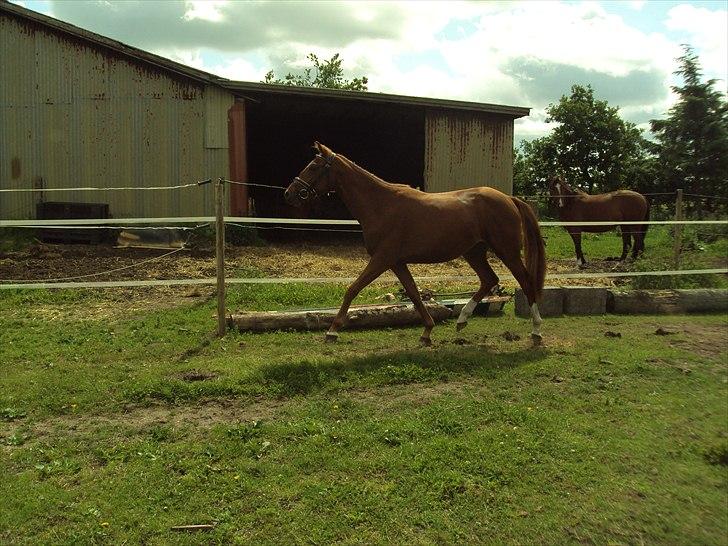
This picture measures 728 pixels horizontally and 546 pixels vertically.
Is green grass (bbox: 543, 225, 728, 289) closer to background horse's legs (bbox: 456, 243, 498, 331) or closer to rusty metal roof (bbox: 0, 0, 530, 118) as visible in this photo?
background horse's legs (bbox: 456, 243, 498, 331)

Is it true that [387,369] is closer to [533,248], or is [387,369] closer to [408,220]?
[408,220]

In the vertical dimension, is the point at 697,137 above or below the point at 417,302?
above

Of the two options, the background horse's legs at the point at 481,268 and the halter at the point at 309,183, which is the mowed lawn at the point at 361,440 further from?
the halter at the point at 309,183

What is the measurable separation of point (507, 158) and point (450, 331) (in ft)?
38.0

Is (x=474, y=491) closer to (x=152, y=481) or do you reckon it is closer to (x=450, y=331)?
(x=152, y=481)

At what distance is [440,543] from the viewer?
2754 millimetres

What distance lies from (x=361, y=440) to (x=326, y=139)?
66.3ft

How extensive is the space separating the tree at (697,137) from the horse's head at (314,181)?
19448mm

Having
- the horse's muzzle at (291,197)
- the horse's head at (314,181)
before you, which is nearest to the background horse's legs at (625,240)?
the horse's head at (314,181)

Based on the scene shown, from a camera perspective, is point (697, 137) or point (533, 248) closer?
point (533, 248)

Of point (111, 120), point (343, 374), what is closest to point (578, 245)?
point (343, 374)

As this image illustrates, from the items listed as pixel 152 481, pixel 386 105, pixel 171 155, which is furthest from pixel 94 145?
pixel 152 481

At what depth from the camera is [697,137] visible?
2073 centimetres

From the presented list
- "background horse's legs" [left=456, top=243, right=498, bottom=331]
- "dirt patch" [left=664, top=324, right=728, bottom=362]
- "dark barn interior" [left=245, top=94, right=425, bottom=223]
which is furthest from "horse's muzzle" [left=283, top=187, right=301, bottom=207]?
"dark barn interior" [left=245, top=94, right=425, bottom=223]
